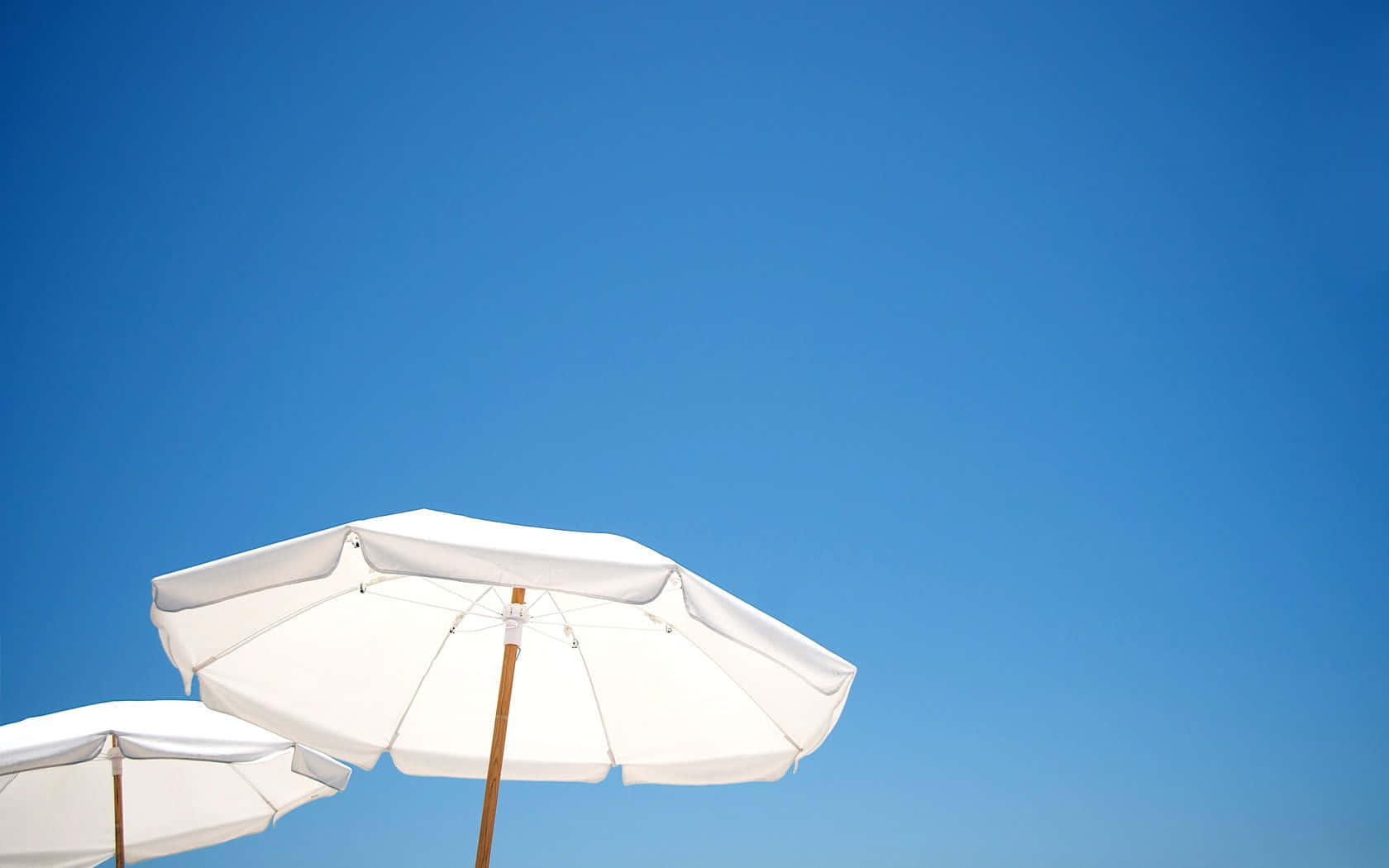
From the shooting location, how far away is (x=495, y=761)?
4.54 m

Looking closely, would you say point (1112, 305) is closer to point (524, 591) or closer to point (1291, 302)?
point (1291, 302)

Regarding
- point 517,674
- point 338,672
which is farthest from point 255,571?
point 517,674

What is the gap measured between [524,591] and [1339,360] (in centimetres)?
2905

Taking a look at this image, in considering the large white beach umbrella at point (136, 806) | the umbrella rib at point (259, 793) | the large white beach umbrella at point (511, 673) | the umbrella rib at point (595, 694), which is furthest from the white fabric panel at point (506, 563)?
the umbrella rib at point (259, 793)

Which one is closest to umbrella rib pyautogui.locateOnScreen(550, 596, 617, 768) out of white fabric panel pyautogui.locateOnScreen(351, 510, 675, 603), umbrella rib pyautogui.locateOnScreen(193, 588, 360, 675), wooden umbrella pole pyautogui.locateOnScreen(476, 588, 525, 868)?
wooden umbrella pole pyautogui.locateOnScreen(476, 588, 525, 868)

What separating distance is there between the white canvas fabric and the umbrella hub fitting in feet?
0.18

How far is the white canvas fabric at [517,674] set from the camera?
13.9 feet

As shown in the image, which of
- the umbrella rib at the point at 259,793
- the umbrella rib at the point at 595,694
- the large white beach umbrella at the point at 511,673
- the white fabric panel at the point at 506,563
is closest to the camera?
the white fabric panel at the point at 506,563

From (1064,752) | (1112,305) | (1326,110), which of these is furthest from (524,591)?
(1326,110)

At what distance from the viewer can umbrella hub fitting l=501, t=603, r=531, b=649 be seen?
470 cm

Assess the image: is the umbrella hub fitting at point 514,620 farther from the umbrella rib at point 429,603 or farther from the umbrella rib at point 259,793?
the umbrella rib at point 259,793

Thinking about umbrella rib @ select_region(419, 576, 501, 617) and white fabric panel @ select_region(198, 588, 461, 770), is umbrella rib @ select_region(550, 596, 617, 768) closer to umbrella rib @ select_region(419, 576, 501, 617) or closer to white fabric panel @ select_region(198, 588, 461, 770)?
umbrella rib @ select_region(419, 576, 501, 617)

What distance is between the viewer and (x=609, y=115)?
25.0 meters

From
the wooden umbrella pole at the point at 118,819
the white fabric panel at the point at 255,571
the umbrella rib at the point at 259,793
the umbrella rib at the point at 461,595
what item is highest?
the umbrella rib at the point at 461,595
